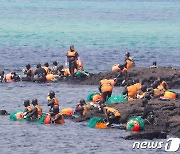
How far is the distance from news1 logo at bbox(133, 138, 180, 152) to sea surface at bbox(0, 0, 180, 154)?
1.40ft

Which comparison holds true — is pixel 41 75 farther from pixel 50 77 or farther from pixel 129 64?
pixel 129 64

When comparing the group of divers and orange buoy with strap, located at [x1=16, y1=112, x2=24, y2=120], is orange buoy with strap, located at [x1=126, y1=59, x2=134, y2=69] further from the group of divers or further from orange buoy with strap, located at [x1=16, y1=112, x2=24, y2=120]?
orange buoy with strap, located at [x1=16, y1=112, x2=24, y2=120]

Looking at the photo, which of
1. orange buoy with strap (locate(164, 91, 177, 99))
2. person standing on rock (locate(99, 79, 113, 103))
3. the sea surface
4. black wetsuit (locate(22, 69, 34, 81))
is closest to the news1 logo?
the sea surface

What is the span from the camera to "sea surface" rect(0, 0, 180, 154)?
36.9m

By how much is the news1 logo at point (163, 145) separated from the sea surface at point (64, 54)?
1.40 ft

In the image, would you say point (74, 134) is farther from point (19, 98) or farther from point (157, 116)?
point (19, 98)

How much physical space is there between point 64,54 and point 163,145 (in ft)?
157

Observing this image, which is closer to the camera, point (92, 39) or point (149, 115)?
point (149, 115)

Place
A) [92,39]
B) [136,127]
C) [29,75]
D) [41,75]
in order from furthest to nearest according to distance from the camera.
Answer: [92,39], [29,75], [41,75], [136,127]

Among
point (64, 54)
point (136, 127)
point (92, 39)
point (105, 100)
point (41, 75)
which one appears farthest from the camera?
point (92, 39)

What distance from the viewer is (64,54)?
8300cm

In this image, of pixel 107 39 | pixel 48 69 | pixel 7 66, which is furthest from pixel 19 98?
pixel 107 39

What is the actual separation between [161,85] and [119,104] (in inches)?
197

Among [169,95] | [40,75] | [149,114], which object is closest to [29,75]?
[40,75]
